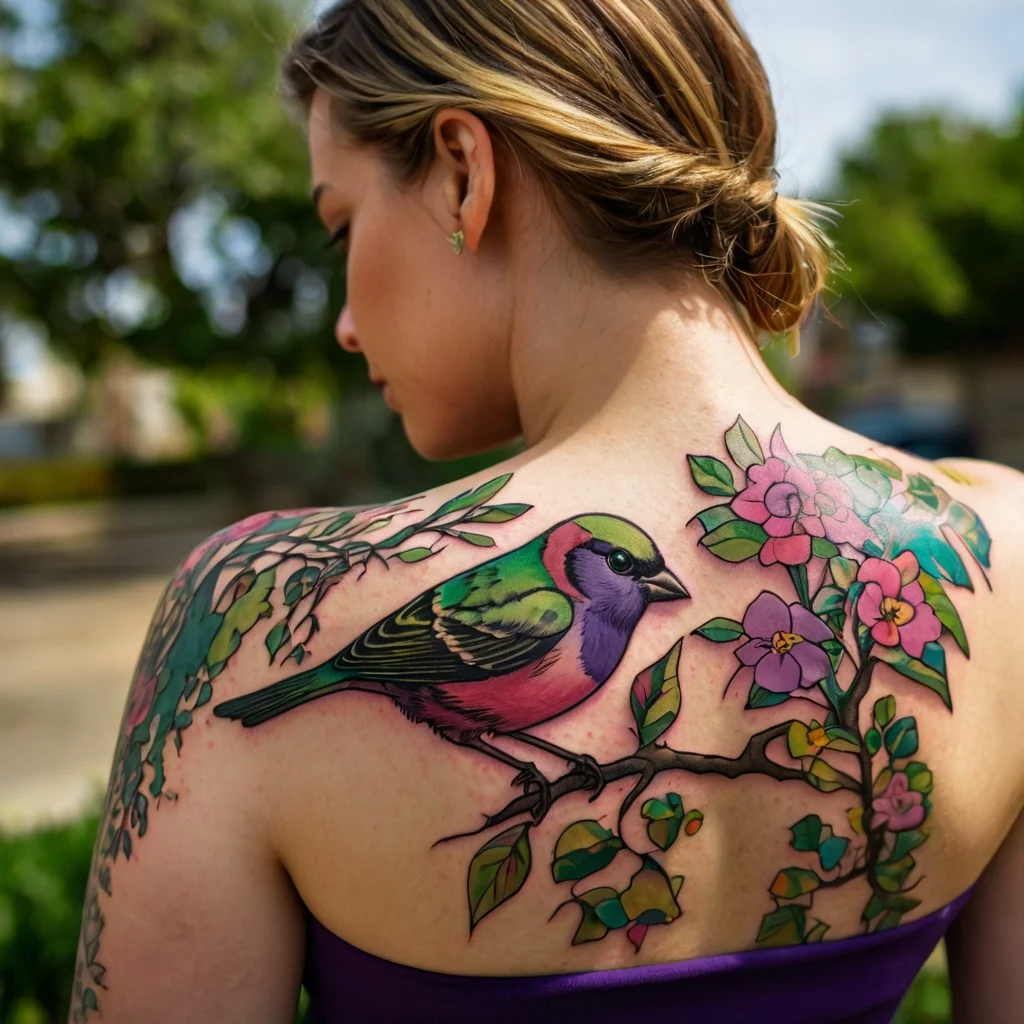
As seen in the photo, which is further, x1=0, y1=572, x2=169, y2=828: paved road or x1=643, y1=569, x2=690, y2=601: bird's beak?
x1=0, y1=572, x2=169, y2=828: paved road

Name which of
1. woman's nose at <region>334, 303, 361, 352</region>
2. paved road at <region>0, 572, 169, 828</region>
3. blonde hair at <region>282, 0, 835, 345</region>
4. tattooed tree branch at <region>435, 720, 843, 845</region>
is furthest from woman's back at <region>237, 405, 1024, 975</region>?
paved road at <region>0, 572, 169, 828</region>

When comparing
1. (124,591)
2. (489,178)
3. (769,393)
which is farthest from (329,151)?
(124,591)

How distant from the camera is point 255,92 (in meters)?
13.5

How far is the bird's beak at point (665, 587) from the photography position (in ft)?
3.49

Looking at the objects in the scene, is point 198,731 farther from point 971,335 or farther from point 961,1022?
point 971,335

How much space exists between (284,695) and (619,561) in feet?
1.13

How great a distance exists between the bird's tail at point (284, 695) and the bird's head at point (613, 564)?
24cm

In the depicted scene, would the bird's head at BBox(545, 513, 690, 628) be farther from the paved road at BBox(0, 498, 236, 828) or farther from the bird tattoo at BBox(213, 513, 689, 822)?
the paved road at BBox(0, 498, 236, 828)

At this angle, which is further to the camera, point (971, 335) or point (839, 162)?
point (839, 162)

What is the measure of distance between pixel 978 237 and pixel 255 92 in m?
13.1

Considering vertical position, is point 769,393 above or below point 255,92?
above

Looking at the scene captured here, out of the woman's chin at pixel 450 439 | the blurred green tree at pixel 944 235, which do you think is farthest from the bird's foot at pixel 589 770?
the blurred green tree at pixel 944 235

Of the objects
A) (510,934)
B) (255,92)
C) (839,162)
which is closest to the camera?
(510,934)

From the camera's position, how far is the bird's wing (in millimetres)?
1013
